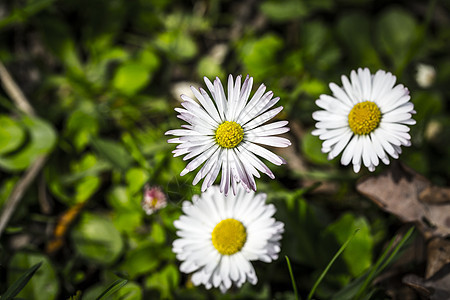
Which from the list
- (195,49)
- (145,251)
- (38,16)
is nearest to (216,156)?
(145,251)

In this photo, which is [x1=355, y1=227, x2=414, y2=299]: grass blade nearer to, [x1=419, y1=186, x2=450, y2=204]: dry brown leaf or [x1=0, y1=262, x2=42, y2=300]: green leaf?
[x1=419, y1=186, x2=450, y2=204]: dry brown leaf

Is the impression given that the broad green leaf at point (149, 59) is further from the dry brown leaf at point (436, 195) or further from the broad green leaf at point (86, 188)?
the dry brown leaf at point (436, 195)

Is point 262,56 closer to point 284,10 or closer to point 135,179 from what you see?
point 284,10

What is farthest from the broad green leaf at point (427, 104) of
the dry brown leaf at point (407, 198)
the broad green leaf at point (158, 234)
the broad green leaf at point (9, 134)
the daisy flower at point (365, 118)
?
the broad green leaf at point (9, 134)

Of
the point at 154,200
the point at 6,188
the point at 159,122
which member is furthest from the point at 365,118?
the point at 6,188

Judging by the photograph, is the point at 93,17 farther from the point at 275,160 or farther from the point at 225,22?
the point at 275,160

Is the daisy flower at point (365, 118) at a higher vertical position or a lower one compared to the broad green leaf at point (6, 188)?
higher
